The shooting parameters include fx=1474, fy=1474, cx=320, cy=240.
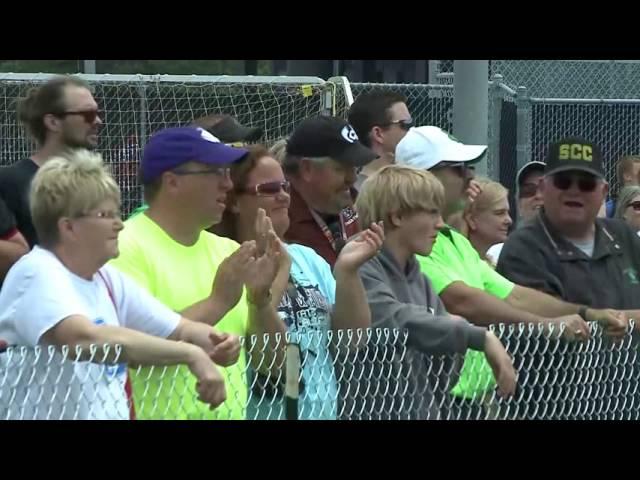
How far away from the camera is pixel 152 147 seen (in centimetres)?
516

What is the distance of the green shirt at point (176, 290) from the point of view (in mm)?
4527

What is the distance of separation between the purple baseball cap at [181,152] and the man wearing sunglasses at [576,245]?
5.42 ft

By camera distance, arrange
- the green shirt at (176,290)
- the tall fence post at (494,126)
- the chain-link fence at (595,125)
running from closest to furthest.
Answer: the green shirt at (176,290), the tall fence post at (494,126), the chain-link fence at (595,125)

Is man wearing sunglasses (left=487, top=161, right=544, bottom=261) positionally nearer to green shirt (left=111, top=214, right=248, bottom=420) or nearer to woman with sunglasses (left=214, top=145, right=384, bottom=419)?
woman with sunglasses (left=214, top=145, right=384, bottom=419)

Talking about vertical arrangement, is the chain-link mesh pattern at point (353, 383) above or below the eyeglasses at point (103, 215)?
below

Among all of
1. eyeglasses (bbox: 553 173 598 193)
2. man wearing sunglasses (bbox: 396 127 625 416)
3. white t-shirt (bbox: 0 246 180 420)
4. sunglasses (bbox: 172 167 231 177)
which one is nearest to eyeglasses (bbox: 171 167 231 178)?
sunglasses (bbox: 172 167 231 177)

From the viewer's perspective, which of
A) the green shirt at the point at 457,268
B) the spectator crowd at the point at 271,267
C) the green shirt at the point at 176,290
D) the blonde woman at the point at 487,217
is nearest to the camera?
the spectator crowd at the point at 271,267

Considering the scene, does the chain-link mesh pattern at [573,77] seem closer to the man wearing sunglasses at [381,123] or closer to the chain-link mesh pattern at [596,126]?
the chain-link mesh pattern at [596,126]

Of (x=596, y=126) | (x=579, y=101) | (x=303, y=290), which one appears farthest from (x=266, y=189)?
(x=596, y=126)

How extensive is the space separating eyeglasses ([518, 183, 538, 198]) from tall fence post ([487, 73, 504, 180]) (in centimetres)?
130

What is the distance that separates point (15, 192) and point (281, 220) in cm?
140

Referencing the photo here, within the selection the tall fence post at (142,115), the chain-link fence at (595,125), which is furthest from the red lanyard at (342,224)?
the chain-link fence at (595,125)

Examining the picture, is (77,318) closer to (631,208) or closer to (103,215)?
(103,215)
